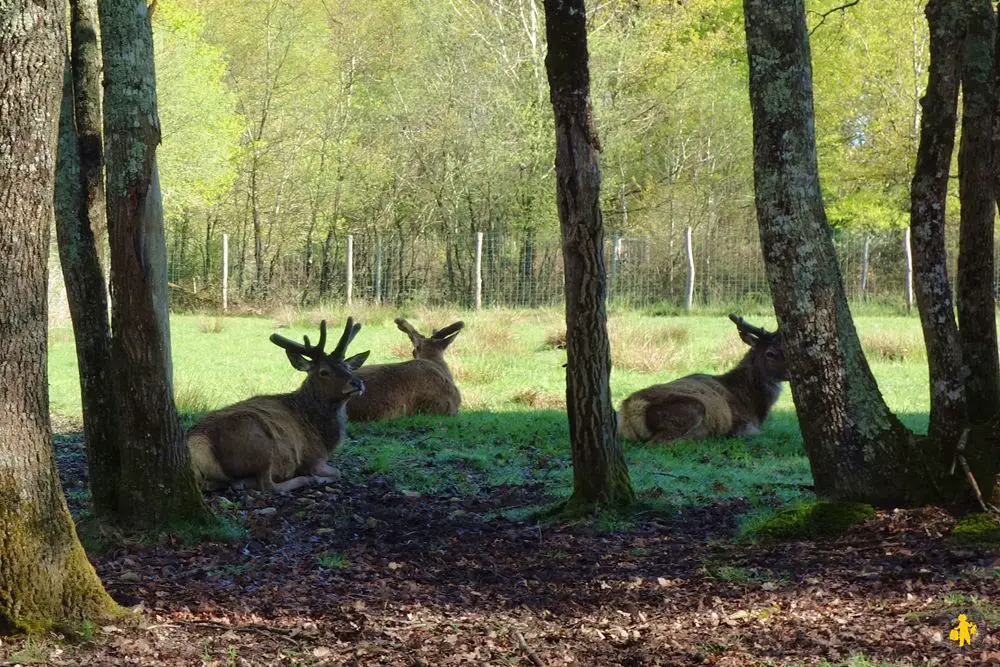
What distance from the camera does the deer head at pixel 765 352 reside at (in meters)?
13.7

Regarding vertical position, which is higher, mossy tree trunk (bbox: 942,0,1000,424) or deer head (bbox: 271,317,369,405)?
mossy tree trunk (bbox: 942,0,1000,424)

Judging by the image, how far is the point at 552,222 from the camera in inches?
1443

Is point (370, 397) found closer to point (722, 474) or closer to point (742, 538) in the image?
point (722, 474)

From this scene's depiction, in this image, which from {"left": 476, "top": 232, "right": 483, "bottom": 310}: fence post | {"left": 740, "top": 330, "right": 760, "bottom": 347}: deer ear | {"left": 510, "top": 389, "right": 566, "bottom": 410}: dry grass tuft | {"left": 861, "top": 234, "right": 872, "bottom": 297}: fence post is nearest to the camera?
{"left": 740, "top": 330, "right": 760, "bottom": 347}: deer ear

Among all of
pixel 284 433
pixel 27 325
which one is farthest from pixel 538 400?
pixel 27 325

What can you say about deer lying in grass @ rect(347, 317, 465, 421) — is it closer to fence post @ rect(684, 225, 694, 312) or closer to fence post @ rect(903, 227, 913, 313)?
fence post @ rect(903, 227, 913, 313)

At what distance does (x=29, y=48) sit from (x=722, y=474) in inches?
301

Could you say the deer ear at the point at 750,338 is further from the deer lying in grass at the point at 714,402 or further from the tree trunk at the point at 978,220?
the tree trunk at the point at 978,220

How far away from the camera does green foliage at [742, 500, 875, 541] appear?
7461 millimetres

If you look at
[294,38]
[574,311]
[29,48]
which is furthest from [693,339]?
[294,38]

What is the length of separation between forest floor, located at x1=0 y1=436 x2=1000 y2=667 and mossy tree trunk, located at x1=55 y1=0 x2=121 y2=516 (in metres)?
0.69

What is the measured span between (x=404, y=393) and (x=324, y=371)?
8.99ft

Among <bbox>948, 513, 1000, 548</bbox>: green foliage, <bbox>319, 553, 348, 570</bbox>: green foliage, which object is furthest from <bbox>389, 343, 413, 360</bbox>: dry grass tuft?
<bbox>948, 513, 1000, 548</bbox>: green foliage

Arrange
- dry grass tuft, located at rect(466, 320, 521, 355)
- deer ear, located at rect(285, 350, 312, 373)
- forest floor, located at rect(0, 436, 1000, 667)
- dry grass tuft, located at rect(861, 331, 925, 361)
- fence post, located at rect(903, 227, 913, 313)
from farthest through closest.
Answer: fence post, located at rect(903, 227, 913, 313)
dry grass tuft, located at rect(466, 320, 521, 355)
dry grass tuft, located at rect(861, 331, 925, 361)
deer ear, located at rect(285, 350, 312, 373)
forest floor, located at rect(0, 436, 1000, 667)
